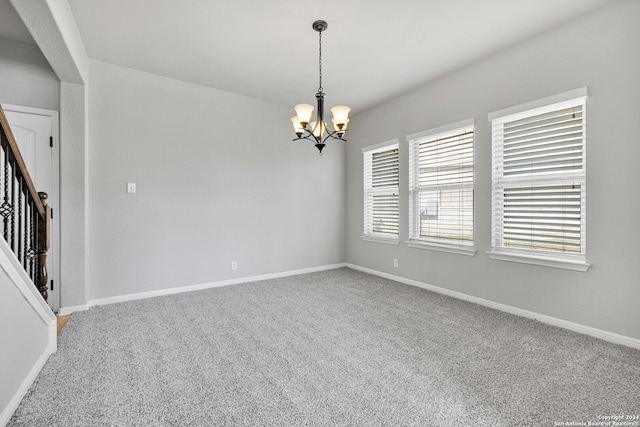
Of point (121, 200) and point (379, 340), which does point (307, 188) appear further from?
point (379, 340)

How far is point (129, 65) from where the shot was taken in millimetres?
3398

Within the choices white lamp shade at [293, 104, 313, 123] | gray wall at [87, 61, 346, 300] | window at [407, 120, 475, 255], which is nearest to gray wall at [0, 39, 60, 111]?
gray wall at [87, 61, 346, 300]

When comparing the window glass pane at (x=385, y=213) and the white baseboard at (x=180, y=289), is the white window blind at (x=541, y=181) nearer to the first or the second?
the window glass pane at (x=385, y=213)

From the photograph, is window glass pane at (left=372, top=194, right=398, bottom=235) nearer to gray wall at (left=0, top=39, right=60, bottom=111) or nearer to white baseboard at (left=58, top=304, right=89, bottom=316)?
white baseboard at (left=58, top=304, right=89, bottom=316)

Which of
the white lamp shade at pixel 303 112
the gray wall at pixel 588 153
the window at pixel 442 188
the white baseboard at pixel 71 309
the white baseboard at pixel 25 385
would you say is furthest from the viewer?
the window at pixel 442 188

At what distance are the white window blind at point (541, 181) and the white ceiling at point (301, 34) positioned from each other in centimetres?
79

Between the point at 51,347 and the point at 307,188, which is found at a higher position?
the point at 307,188

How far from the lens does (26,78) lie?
9.65ft

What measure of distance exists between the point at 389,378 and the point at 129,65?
3.96 m

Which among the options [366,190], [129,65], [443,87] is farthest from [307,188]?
[129,65]

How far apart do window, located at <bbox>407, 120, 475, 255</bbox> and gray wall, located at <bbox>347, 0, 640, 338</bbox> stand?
0.46ft

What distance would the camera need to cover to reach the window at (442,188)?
3.52 metres

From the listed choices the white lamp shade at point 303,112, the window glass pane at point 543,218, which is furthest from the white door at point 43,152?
the window glass pane at point 543,218

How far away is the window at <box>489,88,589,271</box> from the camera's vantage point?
2.66m
